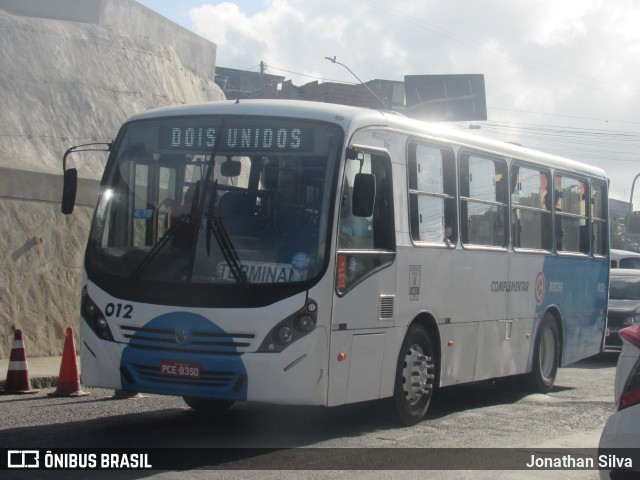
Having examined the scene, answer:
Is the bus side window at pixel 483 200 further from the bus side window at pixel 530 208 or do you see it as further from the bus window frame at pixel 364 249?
the bus window frame at pixel 364 249

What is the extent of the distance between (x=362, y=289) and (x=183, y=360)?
1.67 meters

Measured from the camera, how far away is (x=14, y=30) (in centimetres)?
2130

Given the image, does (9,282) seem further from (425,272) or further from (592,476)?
(592,476)

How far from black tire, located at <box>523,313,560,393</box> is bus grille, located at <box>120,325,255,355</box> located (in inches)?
230

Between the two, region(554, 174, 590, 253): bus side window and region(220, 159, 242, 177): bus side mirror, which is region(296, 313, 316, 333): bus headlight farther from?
region(554, 174, 590, 253): bus side window

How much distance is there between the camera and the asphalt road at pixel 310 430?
24.6ft

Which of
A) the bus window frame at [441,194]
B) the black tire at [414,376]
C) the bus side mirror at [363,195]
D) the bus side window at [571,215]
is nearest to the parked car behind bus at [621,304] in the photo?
the bus side window at [571,215]

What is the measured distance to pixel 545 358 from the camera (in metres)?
13.3

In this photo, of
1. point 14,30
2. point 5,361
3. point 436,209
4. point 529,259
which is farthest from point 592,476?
point 14,30

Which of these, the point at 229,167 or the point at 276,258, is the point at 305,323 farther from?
the point at 229,167

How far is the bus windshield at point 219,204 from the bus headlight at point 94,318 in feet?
0.86

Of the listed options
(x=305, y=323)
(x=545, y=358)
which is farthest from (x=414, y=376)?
(x=545, y=358)

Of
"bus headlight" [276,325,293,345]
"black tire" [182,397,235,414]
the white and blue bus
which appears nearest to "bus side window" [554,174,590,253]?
the white and blue bus

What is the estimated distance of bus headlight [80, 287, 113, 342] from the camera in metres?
8.52
